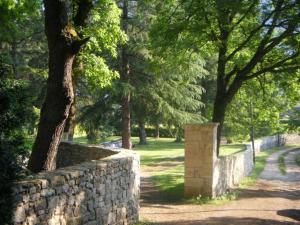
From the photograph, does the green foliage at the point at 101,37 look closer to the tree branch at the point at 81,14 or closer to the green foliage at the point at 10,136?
the tree branch at the point at 81,14

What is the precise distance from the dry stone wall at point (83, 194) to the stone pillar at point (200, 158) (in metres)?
4.54

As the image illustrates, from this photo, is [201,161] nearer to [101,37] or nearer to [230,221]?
[230,221]

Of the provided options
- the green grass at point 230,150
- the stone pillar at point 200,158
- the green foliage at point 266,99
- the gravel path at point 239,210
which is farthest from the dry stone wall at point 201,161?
the green grass at point 230,150

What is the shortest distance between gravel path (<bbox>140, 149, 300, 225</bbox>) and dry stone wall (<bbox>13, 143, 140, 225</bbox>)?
176cm

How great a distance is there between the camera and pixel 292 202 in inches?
619

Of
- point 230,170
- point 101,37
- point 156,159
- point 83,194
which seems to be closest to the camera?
point 83,194

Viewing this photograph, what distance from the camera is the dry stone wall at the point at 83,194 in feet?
18.9

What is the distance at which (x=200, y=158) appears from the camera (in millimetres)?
14844

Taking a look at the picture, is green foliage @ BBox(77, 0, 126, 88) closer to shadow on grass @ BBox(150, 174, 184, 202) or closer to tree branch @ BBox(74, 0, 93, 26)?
tree branch @ BBox(74, 0, 93, 26)

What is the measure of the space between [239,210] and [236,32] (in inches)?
332

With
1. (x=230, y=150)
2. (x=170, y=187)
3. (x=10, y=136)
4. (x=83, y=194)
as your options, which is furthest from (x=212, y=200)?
(x=230, y=150)

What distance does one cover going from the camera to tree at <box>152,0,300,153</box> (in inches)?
615

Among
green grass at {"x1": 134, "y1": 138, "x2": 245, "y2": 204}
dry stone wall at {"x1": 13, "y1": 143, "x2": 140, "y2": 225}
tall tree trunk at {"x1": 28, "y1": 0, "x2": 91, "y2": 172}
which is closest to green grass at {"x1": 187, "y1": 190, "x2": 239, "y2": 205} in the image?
green grass at {"x1": 134, "y1": 138, "x2": 245, "y2": 204}

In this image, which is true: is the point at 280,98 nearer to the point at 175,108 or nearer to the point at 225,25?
the point at 175,108
